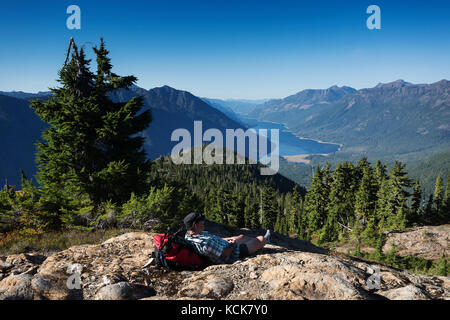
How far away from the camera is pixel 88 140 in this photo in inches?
496

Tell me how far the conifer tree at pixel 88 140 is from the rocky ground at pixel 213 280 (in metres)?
6.41

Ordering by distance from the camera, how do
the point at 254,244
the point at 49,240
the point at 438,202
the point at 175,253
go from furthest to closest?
the point at 438,202 → the point at 49,240 → the point at 254,244 → the point at 175,253

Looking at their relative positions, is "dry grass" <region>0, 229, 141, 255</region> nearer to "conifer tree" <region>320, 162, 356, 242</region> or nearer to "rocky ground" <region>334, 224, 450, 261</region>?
"rocky ground" <region>334, 224, 450, 261</region>

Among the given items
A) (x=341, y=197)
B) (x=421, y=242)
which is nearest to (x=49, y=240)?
(x=421, y=242)

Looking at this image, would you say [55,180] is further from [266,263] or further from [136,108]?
[266,263]

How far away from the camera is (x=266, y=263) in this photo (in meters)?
5.07

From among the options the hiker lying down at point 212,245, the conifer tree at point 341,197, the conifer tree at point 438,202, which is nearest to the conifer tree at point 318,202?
the conifer tree at point 341,197

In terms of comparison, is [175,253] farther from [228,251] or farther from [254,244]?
[254,244]

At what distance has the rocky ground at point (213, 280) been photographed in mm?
3840

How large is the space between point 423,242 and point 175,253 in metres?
34.3

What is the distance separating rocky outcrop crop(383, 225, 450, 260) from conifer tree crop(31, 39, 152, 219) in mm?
30177

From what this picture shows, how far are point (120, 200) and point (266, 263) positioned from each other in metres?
9.92

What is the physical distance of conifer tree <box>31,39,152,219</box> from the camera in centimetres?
1180
